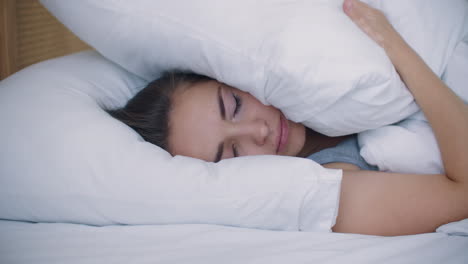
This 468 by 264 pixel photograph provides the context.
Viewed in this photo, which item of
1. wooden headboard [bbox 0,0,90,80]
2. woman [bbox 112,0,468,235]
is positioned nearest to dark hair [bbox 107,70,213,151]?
woman [bbox 112,0,468,235]

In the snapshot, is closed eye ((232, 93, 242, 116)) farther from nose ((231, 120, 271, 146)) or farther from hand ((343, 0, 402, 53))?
hand ((343, 0, 402, 53))

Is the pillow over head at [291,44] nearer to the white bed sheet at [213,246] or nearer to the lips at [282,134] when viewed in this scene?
the lips at [282,134]

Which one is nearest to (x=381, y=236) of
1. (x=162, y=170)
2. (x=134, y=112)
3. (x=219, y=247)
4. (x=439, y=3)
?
(x=219, y=247)

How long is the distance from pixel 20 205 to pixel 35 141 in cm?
12

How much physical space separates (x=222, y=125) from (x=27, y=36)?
90 cm

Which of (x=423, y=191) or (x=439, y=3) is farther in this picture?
(x=439, y=3)

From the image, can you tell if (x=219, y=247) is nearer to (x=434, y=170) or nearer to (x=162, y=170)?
(x=162, y=170)

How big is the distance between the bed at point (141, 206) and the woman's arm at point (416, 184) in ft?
0.15

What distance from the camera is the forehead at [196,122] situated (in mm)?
910

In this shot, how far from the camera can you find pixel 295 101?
832mm

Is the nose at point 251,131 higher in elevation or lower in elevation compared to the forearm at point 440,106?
lower

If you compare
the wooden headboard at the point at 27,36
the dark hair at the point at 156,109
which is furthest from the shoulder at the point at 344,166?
the wooden headboard at the point at 27,36

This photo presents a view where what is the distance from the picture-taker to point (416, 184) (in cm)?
78

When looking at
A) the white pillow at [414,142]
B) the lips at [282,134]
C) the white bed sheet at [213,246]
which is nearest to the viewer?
the white bed sheet at [213,246]
